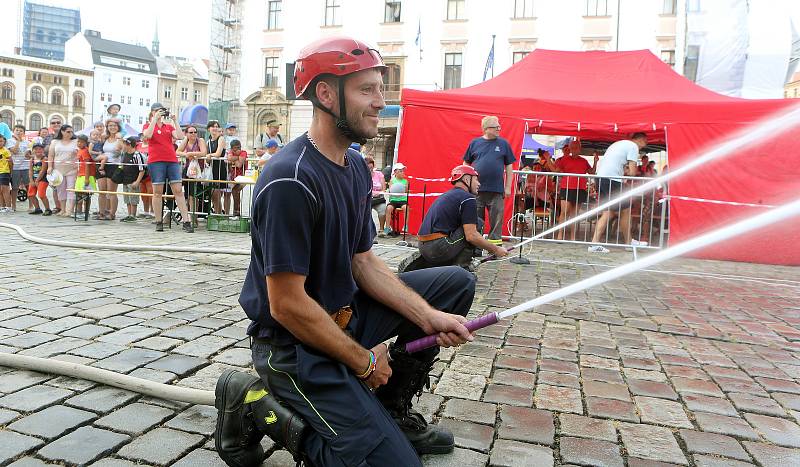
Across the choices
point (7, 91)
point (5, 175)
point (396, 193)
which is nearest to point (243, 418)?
point (396, 193)

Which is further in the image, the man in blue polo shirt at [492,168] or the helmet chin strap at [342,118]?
the man in blue polo shirt at [492,168]

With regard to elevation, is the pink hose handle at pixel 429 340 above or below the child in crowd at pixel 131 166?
below

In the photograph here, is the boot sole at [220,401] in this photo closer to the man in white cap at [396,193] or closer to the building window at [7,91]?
the man in white cap at [396,193]

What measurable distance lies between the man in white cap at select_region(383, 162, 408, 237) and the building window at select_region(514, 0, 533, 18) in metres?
A: 26.9

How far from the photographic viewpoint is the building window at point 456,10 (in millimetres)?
37566

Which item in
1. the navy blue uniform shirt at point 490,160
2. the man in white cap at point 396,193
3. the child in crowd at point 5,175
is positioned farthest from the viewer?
the child in crowd at point 5,175

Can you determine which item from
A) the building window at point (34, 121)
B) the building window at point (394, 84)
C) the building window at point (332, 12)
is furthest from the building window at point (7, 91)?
the building window at point (394, 84)

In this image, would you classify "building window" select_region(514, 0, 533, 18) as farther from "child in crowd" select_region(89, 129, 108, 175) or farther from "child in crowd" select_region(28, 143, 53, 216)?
"child in crowd" select_region(28, 143, 53, 216)

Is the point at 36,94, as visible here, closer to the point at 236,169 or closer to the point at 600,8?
the point at 600,8

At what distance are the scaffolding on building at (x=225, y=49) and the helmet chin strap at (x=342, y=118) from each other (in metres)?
48.2

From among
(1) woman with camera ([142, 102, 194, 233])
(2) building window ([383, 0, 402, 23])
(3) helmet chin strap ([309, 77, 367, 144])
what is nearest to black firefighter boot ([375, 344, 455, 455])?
(3) helmet chin strap ([309, 77, 367, 144])

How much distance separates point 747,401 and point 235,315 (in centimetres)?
357

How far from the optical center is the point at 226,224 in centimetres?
1175

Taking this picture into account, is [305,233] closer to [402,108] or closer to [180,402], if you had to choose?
[180,402]
